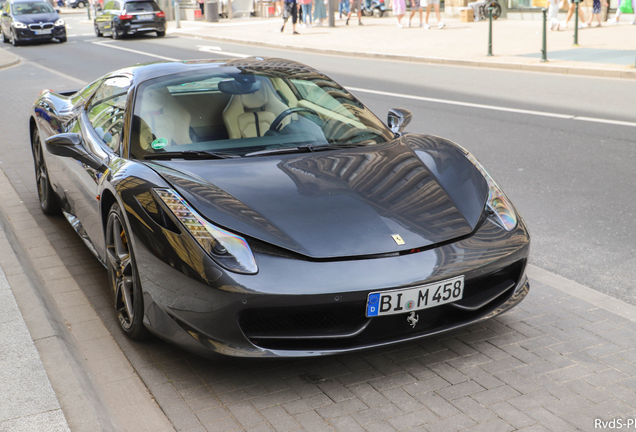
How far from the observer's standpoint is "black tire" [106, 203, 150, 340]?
11.4ft

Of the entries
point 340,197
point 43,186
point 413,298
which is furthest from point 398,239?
point 43,186

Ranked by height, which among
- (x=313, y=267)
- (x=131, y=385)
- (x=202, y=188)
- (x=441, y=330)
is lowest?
(x=131, y=385)

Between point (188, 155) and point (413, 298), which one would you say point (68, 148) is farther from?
point (413, 298)

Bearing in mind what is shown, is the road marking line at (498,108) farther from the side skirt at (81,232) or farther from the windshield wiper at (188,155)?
the side skirt at (81,232)

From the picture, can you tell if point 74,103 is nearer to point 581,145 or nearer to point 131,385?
point 131,385

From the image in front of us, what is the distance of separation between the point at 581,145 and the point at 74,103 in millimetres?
5542

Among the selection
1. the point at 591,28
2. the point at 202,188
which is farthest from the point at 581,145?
the point at 591,28

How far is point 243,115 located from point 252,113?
0.19 ft

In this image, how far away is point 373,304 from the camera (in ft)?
9.82

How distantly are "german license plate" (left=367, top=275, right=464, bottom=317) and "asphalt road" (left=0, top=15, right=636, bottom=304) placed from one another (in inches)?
61.9

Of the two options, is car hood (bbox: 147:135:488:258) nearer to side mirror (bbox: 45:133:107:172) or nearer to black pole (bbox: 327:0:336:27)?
side mirror (bbox: 45:133:107:172)

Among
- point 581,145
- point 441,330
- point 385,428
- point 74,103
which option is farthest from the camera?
point 581,145

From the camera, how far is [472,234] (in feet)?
10.9

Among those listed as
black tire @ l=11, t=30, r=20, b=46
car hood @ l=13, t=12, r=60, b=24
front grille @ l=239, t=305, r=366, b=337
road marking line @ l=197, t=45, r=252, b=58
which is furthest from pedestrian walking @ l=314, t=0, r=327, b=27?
front grille @ l=239, t=305, r=366, b=337
